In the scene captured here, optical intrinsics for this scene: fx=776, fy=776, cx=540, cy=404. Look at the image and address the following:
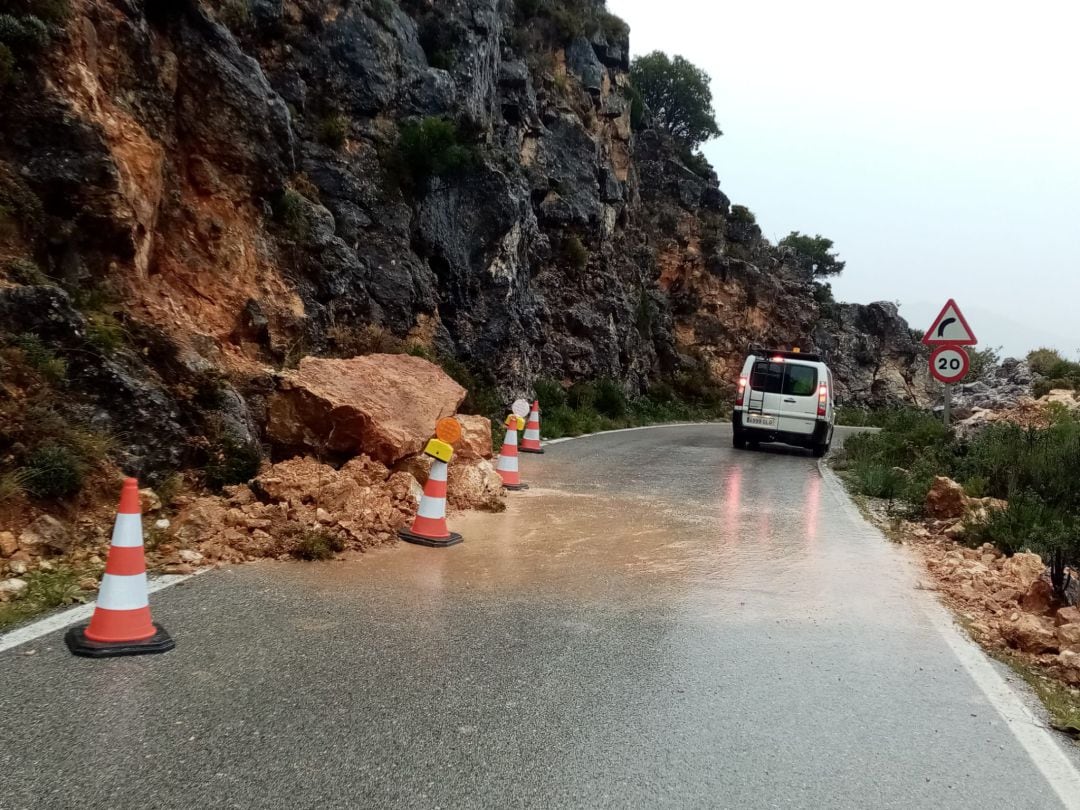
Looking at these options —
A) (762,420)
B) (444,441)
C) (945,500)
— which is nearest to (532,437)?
(762,420)

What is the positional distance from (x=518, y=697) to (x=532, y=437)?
35.8 feet

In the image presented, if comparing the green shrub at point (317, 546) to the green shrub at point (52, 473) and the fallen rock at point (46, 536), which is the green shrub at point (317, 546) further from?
the green shrub at point (52, 473)

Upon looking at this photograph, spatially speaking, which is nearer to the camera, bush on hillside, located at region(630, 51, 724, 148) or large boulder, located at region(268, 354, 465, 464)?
large boulder, located at region(268, 354, 465, 464)

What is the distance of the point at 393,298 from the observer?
15.7m

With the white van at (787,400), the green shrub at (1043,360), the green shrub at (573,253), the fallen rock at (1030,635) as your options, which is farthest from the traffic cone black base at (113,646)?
the green shrub at (573,253)

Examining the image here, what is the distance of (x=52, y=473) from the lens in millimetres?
5789

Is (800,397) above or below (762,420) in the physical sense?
above

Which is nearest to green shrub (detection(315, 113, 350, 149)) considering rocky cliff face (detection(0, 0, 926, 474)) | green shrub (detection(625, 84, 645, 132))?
rocky cliff face (detection(0, 0, 926, 474))

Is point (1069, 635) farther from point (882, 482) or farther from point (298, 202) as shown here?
point (298, 202)

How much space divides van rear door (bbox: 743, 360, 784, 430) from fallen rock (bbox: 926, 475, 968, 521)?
24.0ft

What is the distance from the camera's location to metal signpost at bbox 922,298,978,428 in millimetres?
11992

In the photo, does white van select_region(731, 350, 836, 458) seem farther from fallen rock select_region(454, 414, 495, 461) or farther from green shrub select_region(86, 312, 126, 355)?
green shrub select_region(86, 312, 126, 355)

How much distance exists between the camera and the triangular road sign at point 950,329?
12008mm

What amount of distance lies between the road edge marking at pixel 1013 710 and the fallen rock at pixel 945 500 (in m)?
3.30
